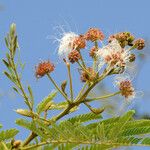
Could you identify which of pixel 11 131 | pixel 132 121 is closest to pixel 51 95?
pixel 11 131

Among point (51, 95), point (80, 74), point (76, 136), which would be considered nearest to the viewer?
point (76, 136)

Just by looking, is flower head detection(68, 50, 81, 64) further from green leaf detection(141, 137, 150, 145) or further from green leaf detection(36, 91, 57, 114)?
green leaf detection(141, 137, 150, 145)

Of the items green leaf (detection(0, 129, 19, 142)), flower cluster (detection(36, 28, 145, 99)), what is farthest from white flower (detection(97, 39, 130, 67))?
green leaf (detection(0, 129, 19, 142))

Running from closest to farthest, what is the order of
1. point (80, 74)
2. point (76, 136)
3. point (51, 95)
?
point (76, 136), point (80, 74), point (51, 95)

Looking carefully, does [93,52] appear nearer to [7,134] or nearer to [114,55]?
[114,55]

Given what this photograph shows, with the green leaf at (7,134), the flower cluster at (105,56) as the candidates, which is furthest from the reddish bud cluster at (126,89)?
the green leaf at (7,134)

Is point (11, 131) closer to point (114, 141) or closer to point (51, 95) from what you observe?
point (51, 95)

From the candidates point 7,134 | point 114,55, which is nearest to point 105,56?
point 114,55
